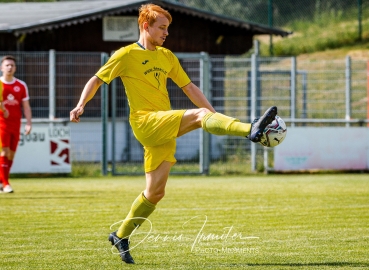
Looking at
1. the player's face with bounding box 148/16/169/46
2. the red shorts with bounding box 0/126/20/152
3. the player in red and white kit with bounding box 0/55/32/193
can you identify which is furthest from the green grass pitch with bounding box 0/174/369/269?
the player's face with bounding box 148/16/169/46

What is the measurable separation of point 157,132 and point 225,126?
0.82 m

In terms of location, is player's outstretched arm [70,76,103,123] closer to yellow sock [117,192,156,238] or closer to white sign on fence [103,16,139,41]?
yellow sock [117,192,156,238]

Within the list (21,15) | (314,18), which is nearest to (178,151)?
(21,15)

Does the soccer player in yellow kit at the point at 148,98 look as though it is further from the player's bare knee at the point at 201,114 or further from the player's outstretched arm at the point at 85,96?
the player's bare knee at the point at 201,114

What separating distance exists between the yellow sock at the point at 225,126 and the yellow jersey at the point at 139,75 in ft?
2.67

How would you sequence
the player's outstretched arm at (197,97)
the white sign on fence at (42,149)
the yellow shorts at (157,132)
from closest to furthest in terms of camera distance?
1. the yellow shorts at (157,132)
2. the player's outstretched arm at (197,97)
3. the white sign on fence at (42,149)

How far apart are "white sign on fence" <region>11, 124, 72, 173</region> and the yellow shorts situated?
11397 millimetres

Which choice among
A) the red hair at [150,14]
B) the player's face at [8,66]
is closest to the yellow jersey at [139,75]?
the red hair at [150,14]

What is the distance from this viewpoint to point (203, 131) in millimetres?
18906

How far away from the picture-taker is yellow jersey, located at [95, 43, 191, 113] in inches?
285

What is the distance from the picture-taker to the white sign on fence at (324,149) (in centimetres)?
1900

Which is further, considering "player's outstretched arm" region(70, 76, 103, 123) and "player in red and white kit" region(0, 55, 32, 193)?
"player in red and white kit" region(0, 55, 32, 193)

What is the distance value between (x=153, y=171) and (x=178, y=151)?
12614 mm

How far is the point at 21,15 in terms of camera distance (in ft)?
85.6
